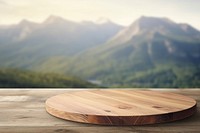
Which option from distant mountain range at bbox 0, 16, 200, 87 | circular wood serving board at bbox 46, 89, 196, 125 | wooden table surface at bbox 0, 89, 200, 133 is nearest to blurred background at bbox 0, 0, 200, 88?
distant mountain range at bbox 0, 16, 200, 87

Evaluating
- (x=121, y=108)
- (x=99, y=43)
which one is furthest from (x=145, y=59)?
(x=121, y=108)

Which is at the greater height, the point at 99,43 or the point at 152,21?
the point at 152,21

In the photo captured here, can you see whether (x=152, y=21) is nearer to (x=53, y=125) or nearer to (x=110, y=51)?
(x=110, y=51)

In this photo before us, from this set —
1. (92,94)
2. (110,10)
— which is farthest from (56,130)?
(110,10)

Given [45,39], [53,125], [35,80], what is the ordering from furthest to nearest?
1. [45,39]
2. [35,80]
3. [53,125]

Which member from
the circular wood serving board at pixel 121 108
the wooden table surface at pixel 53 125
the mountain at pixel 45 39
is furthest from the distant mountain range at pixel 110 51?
the wooden table surface at pixel 53 125

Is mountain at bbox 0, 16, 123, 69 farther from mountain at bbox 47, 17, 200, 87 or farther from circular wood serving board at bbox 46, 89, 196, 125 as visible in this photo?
circular wood serving board at bbox 46, 89, 196, 125
